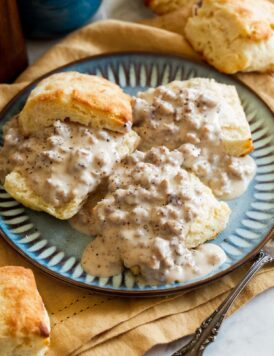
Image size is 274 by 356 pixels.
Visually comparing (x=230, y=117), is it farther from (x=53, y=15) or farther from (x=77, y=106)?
(x=53, y=15)

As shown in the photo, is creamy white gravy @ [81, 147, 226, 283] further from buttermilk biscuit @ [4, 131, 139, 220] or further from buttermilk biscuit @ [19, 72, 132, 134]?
buttermilk biscuit @ [19, 72, 132, 134]

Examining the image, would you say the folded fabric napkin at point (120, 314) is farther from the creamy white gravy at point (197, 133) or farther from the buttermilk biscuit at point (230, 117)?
the buttermilk biscuit at point (230, 117)

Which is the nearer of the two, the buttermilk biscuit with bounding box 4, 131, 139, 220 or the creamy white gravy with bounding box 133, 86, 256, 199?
the buttermilk biscuit with bounding box 4, 131, 139, 220

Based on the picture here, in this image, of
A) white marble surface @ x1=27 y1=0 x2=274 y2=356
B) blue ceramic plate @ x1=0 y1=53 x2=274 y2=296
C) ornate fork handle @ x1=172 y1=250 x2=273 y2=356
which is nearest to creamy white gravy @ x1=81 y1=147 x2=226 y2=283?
blue ceramic plate @ x1=0 y1=53 x2=274 y2=296

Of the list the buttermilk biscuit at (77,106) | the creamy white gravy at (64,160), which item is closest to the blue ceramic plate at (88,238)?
the creamy white gravy at (64,160)

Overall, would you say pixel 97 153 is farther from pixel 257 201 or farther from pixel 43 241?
pixel 257 201

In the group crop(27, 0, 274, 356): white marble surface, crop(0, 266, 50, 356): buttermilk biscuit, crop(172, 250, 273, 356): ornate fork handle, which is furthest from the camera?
crop(27, 0, 274, 356): white marble surface
